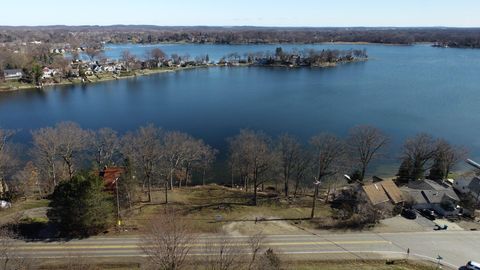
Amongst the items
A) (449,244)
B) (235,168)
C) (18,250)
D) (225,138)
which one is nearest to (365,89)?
(225,138)

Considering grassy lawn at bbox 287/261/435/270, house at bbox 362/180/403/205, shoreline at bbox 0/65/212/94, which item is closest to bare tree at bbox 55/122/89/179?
grassy lawn at bbox 287/261/435/270

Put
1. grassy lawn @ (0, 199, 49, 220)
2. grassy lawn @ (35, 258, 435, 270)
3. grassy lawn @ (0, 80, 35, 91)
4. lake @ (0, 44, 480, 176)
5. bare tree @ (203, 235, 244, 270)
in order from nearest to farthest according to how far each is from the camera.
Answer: bare tree @ (203, 235, 244, 270)
grassy lawn @ (35, 258, 435, 270)
grassy lawn @ (0, 199, 49, 220)
lake @ (0, 44, 480, 176)
grassy lawn @ (0, 80, 35, 91)

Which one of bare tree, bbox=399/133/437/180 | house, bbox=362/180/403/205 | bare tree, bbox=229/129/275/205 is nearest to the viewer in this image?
house, bbox=362/180/403/205

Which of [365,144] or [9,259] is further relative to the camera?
[365,144]

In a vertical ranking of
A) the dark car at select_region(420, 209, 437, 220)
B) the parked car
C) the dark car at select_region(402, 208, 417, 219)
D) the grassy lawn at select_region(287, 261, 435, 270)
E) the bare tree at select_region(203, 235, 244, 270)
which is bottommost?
the dark car at select_region(420, 209, 437, 220)

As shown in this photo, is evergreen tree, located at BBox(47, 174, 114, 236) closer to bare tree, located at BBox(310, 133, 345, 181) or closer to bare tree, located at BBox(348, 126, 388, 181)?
bare tree, located at BBox(310, 133, 345, 181)

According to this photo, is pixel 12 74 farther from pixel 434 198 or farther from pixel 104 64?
pixel 434 198

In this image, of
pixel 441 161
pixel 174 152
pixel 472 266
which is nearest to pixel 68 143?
pixel 174 152
